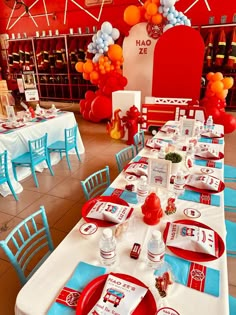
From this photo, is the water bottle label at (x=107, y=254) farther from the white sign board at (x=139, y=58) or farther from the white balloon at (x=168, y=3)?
the white sign board at (x=139, y=58)

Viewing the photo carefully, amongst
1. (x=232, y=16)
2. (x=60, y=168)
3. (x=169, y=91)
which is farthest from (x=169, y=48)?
(x=60, y=168)

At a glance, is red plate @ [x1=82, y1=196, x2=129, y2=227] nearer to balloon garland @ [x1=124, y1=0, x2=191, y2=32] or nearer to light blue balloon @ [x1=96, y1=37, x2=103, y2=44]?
balloon garland @ [x1=124, y1=0, x2=191, y2=32]

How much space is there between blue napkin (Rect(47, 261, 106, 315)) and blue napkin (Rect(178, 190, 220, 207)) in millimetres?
841

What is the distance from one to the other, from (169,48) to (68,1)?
5275 mm

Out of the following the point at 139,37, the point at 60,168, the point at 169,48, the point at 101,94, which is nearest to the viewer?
the point at 60,168

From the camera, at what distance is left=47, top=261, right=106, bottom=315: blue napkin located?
933 mm

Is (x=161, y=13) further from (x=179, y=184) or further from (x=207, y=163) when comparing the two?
(x=179, y=184)

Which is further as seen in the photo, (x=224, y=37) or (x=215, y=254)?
(x=224, y=37)

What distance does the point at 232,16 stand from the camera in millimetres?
6473

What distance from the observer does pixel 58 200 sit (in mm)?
3074

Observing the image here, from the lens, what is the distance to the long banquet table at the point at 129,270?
95 centimetres

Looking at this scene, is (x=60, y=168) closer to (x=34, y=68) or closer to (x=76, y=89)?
(x=76, y=89)

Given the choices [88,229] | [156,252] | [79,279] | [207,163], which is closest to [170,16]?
[207,163]

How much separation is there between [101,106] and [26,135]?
2832 millimetres
